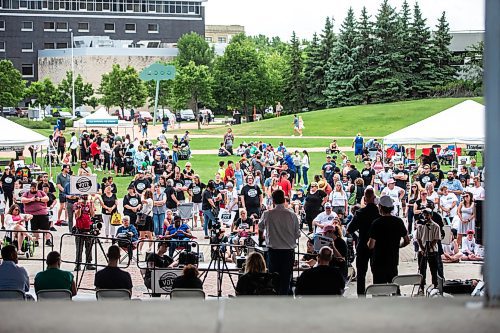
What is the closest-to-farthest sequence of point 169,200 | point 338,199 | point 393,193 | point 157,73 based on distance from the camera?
point 338,199 → point 393,193 → point 169,200 → point 157,73

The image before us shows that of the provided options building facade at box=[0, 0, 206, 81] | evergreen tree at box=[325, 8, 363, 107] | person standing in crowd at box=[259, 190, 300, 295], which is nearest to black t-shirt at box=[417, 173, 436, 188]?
person standing in crowd at box=[259, 190, 300, 295]

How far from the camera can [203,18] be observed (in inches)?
4186

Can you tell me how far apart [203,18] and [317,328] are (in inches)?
4118

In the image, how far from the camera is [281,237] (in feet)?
35.8

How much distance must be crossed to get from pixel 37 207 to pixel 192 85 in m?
56.2

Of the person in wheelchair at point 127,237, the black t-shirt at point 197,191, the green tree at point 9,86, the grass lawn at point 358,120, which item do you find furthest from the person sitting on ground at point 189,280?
→ the green tree at point 9,86

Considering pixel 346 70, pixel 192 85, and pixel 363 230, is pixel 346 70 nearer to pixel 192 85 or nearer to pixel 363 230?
pixel 192 85

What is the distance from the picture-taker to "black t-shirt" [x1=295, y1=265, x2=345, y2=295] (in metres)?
8.62

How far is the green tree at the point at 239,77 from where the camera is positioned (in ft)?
259

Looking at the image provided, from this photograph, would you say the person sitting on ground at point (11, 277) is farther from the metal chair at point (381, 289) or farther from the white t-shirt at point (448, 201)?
the white t-shirt at point (448, 201)

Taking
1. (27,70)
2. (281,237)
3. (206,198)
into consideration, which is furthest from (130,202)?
(27,70)

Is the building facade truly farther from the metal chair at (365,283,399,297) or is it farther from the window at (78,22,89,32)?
the metal chair at (365,283,399,297)

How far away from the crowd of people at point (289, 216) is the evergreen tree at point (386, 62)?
4256 centimetres

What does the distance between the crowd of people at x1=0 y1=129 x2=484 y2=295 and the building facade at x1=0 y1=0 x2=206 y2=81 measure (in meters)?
73.6
